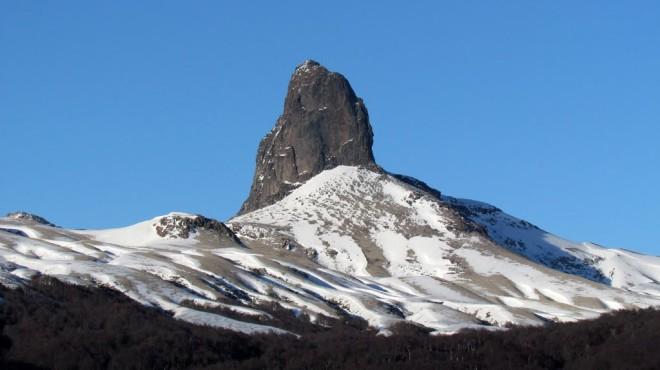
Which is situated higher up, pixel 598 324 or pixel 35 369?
pixel 598 324

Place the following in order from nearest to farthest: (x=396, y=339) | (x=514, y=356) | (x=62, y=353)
→ (x=62, y=353) < (x=514, y=356) < (x=396, y=339)

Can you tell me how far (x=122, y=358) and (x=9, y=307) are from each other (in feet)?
73.6

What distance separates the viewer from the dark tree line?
526 feet

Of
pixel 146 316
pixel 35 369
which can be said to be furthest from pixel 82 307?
pixel 35 369

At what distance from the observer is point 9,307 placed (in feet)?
573

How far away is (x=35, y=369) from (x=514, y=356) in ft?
200

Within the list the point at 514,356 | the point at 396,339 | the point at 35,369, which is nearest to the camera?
the point at 35,369

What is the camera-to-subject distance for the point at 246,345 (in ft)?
575

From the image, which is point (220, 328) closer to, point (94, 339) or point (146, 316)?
point (146, 316)

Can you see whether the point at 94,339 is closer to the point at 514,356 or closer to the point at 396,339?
the point at 396,339

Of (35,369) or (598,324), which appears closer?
(35,369)

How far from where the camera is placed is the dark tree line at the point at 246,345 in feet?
526

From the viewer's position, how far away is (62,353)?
158 meters

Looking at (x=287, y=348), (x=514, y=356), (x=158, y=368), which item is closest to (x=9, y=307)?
(x=158, y=368)
